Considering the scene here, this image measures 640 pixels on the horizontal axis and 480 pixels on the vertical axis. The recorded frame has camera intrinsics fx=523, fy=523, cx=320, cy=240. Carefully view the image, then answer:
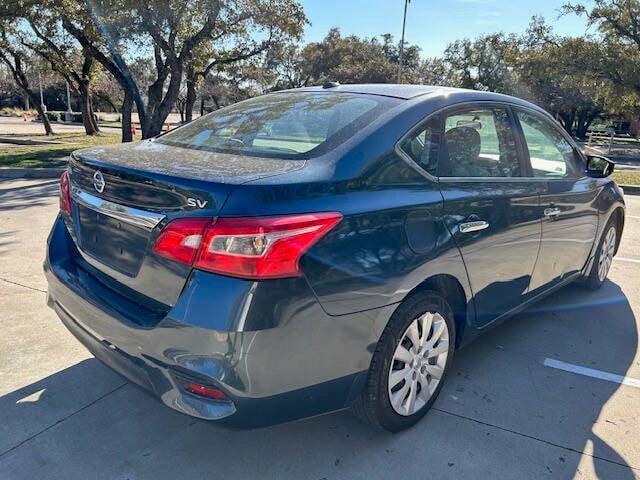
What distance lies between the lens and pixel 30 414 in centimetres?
265

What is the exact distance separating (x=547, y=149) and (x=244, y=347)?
9.02 ft

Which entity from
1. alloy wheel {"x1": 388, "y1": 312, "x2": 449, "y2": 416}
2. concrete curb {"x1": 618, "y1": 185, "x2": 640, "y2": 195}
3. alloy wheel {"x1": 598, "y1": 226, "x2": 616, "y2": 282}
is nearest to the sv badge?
alloy wheel {"x1": 388, "y1": 312, "x2": 449, "y2": 416}

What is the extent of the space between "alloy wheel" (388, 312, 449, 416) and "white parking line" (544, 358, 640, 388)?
3.54ft

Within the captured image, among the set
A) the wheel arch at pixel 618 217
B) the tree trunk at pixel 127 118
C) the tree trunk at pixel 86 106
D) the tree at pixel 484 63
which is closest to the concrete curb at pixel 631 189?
the wheel arch at pixel 618 217

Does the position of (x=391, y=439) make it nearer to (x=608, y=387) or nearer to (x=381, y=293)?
(x=381, y=293)

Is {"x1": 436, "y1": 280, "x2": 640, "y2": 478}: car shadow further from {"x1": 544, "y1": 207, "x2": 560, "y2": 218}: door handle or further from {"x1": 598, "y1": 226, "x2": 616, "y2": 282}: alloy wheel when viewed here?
{"x1": 544, "y1": 207, "x2": 560, "y2": 218}: door handle

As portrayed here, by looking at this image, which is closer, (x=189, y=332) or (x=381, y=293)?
(x=189, y=332)

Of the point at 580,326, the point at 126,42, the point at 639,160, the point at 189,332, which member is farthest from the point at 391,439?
the point at 639,160

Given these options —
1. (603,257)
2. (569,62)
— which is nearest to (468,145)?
(603,257)

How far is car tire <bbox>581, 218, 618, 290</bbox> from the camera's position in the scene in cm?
448

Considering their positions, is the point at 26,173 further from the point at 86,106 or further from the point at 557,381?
the point at 86,106

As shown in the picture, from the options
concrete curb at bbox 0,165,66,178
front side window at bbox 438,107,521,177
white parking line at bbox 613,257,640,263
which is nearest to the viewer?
front side window at bbox 438,107,521,177

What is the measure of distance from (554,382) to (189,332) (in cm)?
234

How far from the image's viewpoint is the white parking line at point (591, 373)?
3.22m
